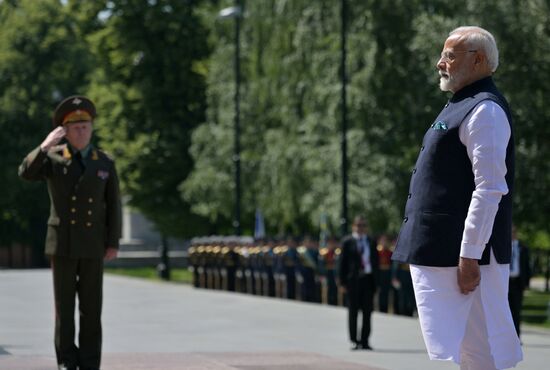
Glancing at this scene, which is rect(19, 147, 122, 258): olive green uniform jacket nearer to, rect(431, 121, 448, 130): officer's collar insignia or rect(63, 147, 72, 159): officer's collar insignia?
rect(63, 147, 72, 159): officer's collar insignia

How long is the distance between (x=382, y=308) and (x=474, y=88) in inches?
819

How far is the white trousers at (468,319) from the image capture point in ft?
21.6

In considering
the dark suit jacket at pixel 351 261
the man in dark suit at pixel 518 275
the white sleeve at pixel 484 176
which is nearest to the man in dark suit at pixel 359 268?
the dark suit jacket at pixel 351 261

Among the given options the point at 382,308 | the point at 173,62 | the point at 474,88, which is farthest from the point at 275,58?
the point at 474,88

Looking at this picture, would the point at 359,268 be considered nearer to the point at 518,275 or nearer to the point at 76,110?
the point at 518,275

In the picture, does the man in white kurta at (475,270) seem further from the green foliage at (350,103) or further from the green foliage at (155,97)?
the green foliage at (155,97)

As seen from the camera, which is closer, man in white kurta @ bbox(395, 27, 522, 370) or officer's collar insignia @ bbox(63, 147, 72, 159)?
man in white kurta @ bbox(395, 27, 522, 370)

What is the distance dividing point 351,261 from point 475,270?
11.5 m

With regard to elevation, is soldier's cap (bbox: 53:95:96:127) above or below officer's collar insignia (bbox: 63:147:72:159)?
above

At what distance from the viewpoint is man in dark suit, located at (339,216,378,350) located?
58.1ft

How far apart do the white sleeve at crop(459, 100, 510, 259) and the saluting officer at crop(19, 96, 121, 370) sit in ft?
14.9

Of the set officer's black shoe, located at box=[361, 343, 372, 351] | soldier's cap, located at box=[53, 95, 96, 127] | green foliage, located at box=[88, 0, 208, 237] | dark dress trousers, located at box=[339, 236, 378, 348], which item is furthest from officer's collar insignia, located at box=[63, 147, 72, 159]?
green foliage, located at box=[88, 0, 208, 237]

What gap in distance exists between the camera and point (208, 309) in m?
26.0

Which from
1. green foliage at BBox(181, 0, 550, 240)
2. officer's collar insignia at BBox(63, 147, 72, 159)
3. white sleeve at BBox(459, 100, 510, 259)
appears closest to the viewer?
white sleeve at BBox(459, 100, 510, 259)
